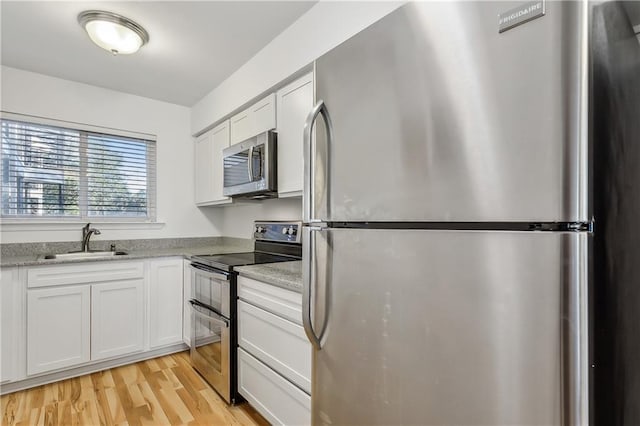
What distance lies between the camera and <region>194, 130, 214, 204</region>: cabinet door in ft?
10.5

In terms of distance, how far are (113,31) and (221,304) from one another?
5.87 ft

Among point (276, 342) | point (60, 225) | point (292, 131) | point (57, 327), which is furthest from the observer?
point (60, 225)

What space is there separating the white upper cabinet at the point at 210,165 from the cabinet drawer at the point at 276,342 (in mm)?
1341

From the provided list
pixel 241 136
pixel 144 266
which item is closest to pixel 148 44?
pixel 241 136

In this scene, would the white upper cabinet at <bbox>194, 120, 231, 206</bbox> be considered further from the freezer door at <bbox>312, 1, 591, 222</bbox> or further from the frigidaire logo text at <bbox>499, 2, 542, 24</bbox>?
the frigidaire logo text at <bbox>499, 2, 542, 24</bbox>

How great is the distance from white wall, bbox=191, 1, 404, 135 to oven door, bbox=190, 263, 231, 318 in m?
1.30

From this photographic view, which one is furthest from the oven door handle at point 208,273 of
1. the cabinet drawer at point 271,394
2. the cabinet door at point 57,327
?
the cabinet door at point 57,327

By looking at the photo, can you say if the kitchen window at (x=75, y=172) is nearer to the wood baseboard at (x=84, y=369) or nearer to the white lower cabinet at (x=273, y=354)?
the wood baseboard at (x=84, y=369)

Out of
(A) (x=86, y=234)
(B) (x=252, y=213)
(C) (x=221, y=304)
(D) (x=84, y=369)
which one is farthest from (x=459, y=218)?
(A) (x=86, y=234)

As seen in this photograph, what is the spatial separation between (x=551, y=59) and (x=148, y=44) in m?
2.43

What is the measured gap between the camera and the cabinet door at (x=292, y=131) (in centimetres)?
198

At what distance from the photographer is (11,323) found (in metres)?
2.18

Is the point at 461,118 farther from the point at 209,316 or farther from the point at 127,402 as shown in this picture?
the point at 127,402

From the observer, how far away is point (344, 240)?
986 millimetres
